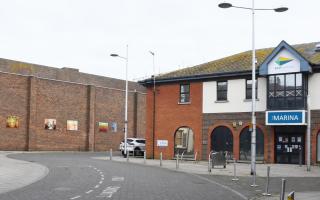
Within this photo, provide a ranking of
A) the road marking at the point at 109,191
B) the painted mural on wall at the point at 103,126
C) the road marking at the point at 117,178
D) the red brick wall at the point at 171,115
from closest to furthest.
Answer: the road marking at the point at 109,191, the road marking at the point at 117,178, the red brick wall at the point at 171,115, the painted mural on wall at the point at 103,126

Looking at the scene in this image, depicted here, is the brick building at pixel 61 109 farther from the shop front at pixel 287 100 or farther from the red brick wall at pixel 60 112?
the shop front at pixel 287 100

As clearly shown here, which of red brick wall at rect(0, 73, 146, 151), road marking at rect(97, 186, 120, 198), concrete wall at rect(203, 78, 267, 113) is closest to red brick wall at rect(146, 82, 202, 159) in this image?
concrete wall at rect(203, 78, 267, 113)

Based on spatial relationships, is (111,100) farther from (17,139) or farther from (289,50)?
(289,50)

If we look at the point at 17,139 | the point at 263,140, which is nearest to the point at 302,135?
the point at 263,140

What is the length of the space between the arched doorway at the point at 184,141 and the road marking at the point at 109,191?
23.4m

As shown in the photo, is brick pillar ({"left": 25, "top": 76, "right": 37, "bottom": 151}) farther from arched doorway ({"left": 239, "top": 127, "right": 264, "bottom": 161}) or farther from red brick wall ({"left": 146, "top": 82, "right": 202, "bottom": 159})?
arched doorway ({"left": 239, "top": 127, "right": 264, "bottom": 161})

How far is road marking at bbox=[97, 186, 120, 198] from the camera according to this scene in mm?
16031

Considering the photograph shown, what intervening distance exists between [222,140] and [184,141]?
3995 millimetres

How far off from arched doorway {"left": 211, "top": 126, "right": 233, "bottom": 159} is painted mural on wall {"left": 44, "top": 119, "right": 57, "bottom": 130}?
72.8 ft

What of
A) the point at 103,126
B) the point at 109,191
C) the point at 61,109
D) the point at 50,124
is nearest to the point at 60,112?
the point at 61,109

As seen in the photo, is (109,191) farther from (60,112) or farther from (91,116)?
(91,116)

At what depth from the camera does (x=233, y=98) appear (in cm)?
3894

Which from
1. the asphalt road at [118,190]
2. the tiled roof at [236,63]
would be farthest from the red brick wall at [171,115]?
the asphalt road at [118,190]

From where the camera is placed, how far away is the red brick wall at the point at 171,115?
41.0 m
